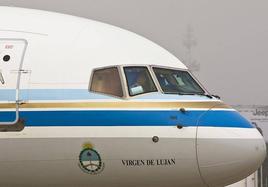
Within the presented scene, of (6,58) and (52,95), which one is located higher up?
(6,58)

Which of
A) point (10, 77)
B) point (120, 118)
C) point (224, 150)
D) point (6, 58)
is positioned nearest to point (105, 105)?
point (120, 118)

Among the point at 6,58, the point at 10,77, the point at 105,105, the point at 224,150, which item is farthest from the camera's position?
the point at 6,58

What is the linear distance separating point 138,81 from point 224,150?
2320 millimetres

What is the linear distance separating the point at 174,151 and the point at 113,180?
1404 millimetres

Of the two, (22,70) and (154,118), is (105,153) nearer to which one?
(154,118)

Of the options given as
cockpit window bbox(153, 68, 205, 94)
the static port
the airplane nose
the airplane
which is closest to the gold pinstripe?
the airplane

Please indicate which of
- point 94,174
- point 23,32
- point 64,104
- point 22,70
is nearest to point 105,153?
point 94,174

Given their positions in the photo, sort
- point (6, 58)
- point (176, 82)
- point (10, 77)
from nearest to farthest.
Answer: point (10, 77)
point (6, 58)
point (176, 82)

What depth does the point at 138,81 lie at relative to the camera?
12.5m

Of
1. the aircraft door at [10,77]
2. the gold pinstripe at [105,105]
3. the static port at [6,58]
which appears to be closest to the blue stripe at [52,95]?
the aircraft door at [10,77]

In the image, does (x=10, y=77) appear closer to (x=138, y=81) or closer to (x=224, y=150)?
(x=138, y=81)

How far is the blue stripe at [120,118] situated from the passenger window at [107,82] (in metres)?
0.50

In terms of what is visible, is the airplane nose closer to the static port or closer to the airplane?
the airplane

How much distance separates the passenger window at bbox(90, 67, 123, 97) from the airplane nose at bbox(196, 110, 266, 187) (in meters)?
1.88
